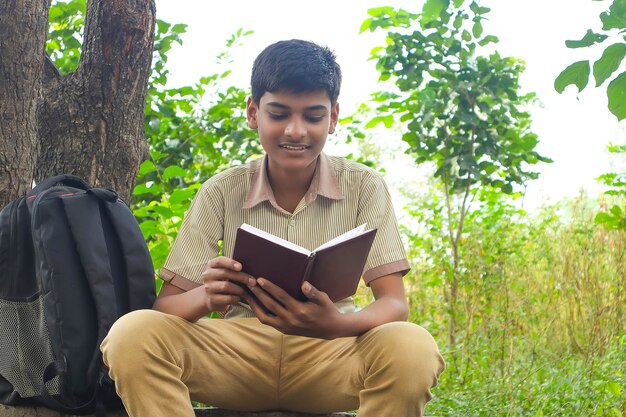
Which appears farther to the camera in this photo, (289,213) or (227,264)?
(289,213)

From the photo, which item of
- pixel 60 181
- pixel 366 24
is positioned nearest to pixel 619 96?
pixel 60 181

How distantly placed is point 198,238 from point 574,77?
4.38 ft

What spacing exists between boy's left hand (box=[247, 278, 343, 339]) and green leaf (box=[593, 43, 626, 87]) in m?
0.98

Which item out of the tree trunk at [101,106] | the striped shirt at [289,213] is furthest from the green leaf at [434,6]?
the tree trunk at [101,106]

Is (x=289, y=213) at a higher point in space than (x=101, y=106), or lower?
lower

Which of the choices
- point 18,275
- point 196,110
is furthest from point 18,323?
point 196,110

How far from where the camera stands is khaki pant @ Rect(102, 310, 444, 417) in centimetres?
246

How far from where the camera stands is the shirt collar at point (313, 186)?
2998 mm

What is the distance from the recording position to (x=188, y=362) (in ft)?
8.79

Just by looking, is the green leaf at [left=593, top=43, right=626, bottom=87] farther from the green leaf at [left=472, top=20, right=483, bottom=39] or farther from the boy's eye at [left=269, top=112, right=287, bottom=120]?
the green leaf at [left=472, top=20, right=483, bottom=39]

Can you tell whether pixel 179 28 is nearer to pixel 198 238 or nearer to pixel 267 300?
pixel 198 238

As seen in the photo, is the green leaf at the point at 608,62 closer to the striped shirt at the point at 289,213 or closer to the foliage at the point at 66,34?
the striped shirt at the point at 289,213

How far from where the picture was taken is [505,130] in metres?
5.48

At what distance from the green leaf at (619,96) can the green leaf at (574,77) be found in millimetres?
91
